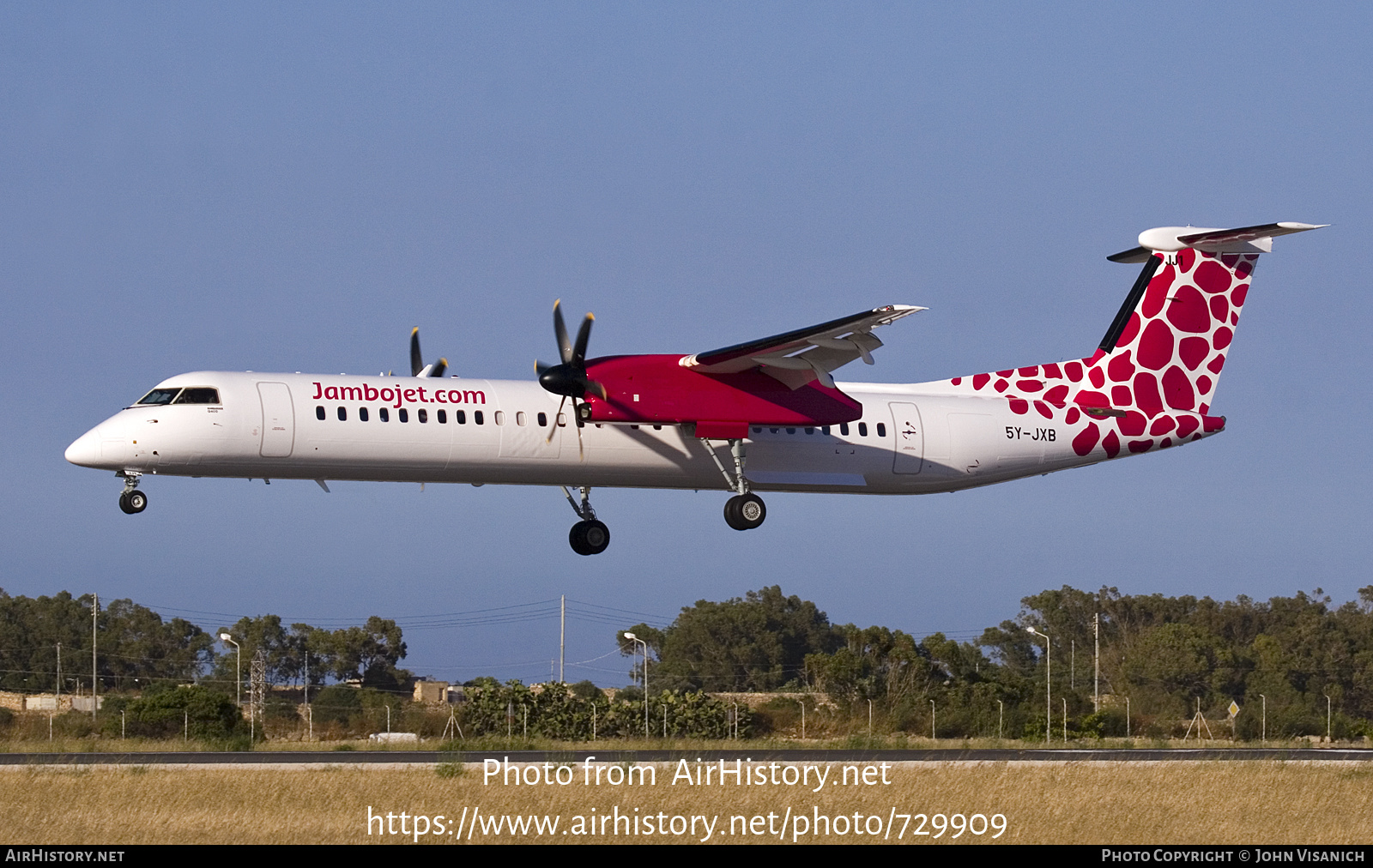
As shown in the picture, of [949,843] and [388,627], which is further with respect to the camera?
[388,627]

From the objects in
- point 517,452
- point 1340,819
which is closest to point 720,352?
point 517,452

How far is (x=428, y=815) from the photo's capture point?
23719 millimetres

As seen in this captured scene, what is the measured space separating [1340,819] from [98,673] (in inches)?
2565

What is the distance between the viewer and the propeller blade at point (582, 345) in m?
29.5

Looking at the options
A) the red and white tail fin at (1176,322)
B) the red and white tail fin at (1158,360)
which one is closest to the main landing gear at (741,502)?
the red and white tail fin at (1158,360)

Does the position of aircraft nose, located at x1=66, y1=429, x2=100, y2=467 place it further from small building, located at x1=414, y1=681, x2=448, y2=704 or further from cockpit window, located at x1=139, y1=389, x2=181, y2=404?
small building, located at x1=414, y1=681, x2=448, y2=704

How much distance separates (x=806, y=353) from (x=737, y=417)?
5.59ft

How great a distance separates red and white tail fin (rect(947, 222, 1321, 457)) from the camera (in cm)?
3456

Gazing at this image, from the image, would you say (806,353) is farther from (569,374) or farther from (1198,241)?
(1198,241)

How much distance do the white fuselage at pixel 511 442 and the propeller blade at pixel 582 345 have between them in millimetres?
921

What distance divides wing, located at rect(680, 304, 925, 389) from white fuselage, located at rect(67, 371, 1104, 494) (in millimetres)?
1216

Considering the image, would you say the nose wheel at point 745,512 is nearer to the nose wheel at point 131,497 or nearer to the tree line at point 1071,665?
the nose wheel at point 131,497

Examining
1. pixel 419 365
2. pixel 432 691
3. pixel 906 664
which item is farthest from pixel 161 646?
pixel 419 365
